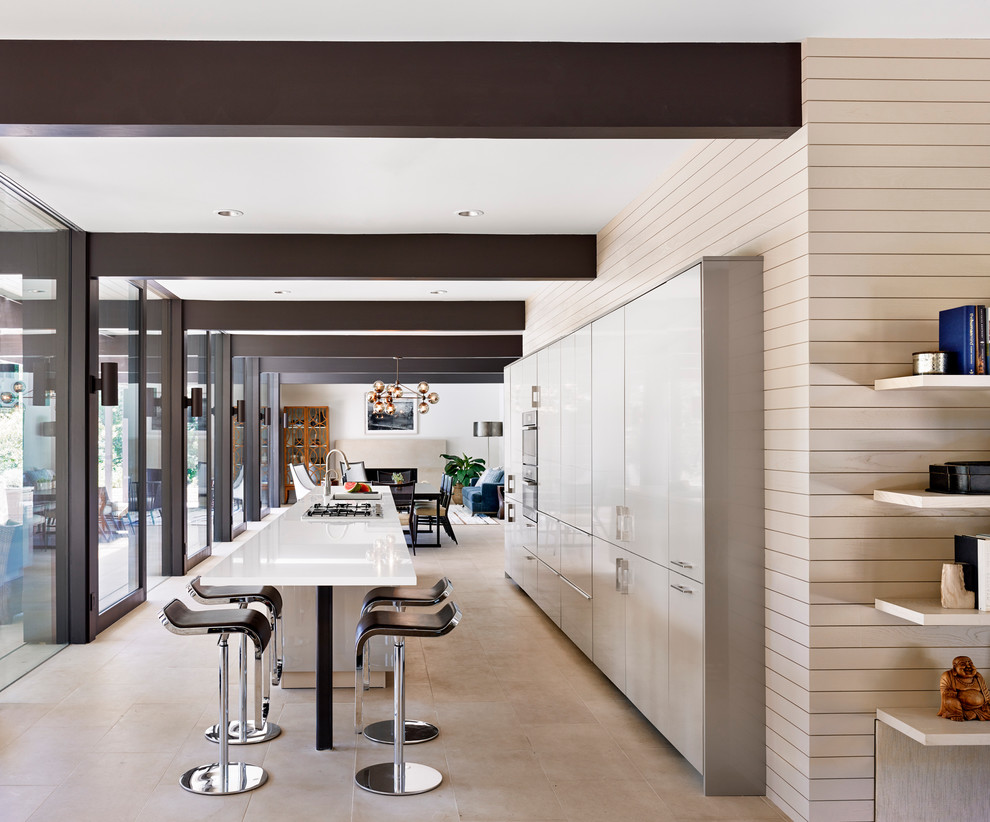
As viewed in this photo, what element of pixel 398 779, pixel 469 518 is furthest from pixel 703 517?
pixel 469 518

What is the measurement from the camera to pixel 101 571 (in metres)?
6.20

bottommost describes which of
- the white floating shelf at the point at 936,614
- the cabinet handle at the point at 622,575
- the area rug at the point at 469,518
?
the area rug at the point at 469,518

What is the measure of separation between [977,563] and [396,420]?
15.8 meters

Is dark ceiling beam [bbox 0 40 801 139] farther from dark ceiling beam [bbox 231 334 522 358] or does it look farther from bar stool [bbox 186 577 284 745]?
dark ceiling beam [bbox 231 334 522 358]

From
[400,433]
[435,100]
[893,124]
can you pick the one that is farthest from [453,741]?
[400,433]

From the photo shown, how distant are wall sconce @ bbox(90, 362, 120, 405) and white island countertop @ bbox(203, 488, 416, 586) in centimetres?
153

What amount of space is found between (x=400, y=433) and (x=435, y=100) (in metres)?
15.4

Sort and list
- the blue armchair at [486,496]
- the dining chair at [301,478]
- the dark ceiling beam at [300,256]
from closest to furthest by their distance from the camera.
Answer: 1. the dark ceiling beam at [300,256]
2. the dining chair at [301,478]
3. the blue armchair at [486,496]

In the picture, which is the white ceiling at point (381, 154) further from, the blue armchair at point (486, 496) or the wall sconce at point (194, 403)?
the blue armchair at point (486, 496)

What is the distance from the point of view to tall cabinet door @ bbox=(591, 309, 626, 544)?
14.4ft

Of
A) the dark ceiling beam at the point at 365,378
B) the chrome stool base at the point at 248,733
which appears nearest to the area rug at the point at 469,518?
the dark ceiling beam at the point at 365,378

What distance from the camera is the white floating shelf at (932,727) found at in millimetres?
2607

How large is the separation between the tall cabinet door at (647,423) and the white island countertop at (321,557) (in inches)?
43.7

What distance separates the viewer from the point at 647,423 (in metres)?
3.96
